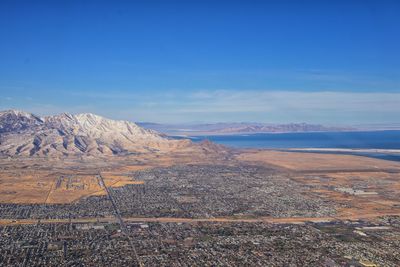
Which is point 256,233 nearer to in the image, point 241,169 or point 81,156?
point 241,169

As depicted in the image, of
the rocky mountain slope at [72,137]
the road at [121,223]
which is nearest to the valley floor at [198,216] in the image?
the road at [121,223]

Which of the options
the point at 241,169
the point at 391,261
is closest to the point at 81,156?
the point at 241,169

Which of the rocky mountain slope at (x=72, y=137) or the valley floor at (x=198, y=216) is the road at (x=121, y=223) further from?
the rocky mountain slope at (x=72, y=137)

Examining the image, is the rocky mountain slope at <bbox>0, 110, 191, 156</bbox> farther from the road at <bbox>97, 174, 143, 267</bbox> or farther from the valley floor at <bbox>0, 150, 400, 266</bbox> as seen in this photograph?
the road at <bbox>97, 174, 143, 267</bbox>

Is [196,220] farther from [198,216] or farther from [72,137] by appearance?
[72,137]

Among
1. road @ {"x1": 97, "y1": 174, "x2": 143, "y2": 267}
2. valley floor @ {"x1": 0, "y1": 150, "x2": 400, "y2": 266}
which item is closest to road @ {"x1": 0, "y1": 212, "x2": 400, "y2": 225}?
valley floor @ {"x1": 0, "y1": 150, "x2": 400, "y2": 266}

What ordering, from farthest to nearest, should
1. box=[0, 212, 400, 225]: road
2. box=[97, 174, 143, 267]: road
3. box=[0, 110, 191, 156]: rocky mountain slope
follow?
box=[0, 110, 191, 156]: rocky mountain slope < box=[0, 212, 400, 225]: road < box=[97, 174, 143, 267]: road

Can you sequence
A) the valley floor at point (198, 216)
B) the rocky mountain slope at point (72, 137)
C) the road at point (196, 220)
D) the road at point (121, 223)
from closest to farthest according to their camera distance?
1. the road at point (121, 223)
2. the valley floor at point (198, 216)
3. the road at point (196, 220)
4. the rocky mountain slope at point (72, 137)

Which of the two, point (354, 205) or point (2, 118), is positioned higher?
point (2, 118)
